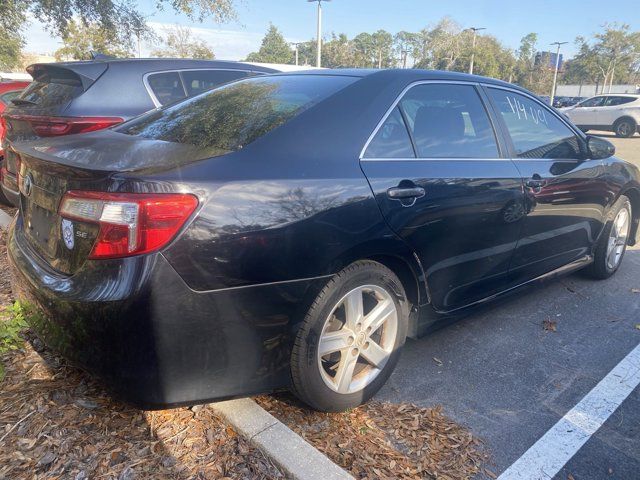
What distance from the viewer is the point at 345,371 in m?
2.54

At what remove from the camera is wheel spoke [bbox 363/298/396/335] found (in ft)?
8.56

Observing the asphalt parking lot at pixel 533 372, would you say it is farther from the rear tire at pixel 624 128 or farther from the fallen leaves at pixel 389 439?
the rear tire at pixel 624 128

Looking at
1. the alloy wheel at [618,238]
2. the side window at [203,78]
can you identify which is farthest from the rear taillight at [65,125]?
the alloy wheel at [618,238]

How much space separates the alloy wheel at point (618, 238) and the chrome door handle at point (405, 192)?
273cm

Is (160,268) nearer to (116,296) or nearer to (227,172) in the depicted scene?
(116,296)

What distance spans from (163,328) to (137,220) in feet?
1.34

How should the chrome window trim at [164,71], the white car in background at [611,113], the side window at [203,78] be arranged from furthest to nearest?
the white car in background at [611,113], the side window at [203,78], the chrome window trim at [164,71]

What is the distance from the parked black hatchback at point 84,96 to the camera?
438cm

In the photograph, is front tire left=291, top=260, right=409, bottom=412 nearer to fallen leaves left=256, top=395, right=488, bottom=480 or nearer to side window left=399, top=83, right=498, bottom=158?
fallen leaves left=256, top=395, right=488, bottom=480

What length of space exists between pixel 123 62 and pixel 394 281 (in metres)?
3.60

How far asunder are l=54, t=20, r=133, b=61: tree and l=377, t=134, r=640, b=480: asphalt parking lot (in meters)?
13.3

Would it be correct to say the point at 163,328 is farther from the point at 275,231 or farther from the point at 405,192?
the point at 405,192

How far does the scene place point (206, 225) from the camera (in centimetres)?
195

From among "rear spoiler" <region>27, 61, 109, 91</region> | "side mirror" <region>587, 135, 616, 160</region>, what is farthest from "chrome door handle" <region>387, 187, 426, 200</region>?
"rear spoiler" <region>27, 61, 109, 91</region>
